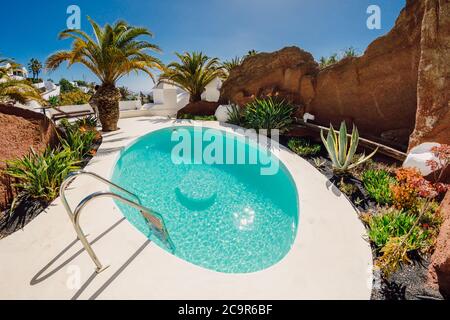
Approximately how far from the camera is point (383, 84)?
7543 mm

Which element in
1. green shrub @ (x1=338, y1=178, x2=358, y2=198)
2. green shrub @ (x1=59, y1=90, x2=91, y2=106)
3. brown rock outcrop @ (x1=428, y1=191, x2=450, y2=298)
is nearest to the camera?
brown rock outcrop @ (x1=428, y1=191, x2=450, y2=298)

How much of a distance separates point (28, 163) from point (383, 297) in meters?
7.06

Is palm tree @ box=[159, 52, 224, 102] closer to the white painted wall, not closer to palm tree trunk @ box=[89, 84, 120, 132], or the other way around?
palm tree trunk @ box=[89, 84, 120, 132]

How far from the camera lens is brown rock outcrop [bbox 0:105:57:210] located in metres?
4.66

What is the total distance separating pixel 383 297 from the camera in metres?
3.03

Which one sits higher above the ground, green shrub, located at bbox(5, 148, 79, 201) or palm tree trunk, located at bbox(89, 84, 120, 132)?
palm tree trunk, located at bbox(89, 84, 120, 132)

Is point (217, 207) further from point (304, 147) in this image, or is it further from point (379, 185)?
point (304, 147)

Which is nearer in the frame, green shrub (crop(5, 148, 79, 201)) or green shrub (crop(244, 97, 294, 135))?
green shrub (crop(5, 148, 79, 201))

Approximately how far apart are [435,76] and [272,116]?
17.3ft

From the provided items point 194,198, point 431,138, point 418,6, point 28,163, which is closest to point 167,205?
point 194,198

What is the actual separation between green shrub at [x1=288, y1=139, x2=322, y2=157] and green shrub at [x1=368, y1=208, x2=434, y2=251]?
3616 millimetres

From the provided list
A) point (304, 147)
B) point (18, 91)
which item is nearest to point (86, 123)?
point (18, 91)

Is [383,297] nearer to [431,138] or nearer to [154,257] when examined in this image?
[154,257]

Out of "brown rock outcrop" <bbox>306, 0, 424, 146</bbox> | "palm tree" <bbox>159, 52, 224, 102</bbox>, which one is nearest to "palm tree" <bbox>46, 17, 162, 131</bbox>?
"palm tree" <bbox>159, 52, 224, 102</bbox>
